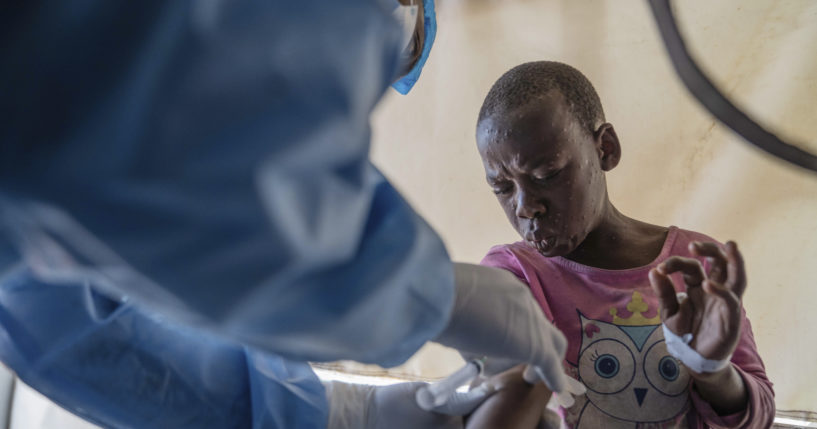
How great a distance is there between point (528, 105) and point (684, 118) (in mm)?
764

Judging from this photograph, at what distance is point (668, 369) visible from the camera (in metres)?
0.94

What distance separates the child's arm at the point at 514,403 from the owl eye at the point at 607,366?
0.84 ft

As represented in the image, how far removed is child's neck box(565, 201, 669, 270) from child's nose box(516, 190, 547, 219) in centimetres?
17

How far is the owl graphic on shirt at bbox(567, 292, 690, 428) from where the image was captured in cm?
93

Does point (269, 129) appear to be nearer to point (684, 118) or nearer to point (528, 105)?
point (528, 105)

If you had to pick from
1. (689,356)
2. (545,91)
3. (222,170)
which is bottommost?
(689,356)

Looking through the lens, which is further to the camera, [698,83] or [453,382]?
[698,83]

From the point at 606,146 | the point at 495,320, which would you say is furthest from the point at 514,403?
the point at 606,146

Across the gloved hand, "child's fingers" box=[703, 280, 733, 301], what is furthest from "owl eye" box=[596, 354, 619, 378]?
the gloved hand

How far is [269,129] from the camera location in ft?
1.14

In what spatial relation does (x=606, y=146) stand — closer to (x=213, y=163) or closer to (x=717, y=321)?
(x=717, y=321)

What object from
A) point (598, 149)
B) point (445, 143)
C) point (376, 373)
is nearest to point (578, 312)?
point (598, 149)

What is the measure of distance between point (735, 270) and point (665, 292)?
9cm

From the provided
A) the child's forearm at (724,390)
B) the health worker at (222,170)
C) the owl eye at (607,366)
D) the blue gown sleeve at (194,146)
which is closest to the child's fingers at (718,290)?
the child's forearm at (724,390)
